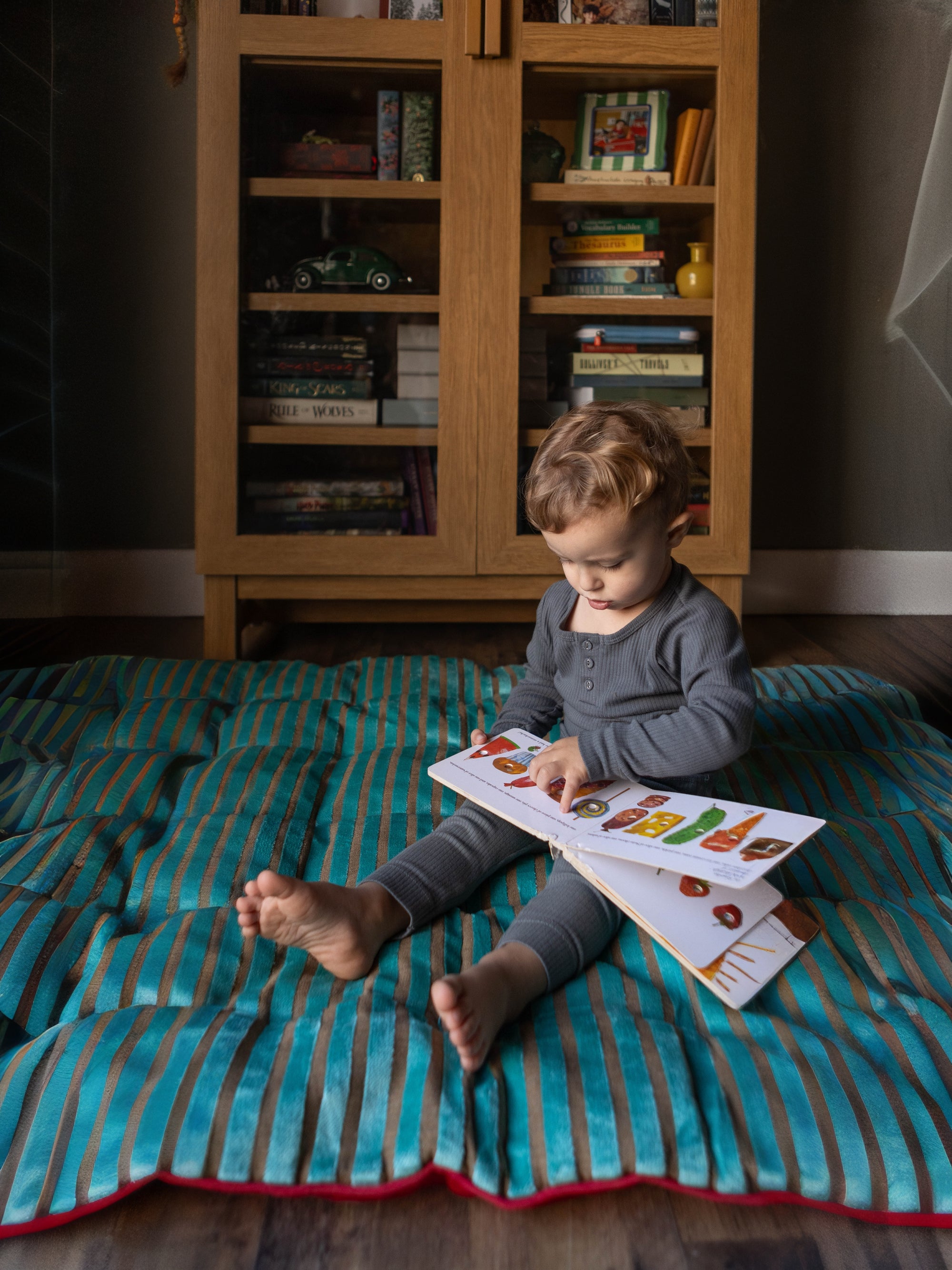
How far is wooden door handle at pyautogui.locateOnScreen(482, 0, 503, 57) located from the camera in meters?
1.76

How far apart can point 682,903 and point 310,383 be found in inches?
52.8

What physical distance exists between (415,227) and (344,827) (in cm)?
122

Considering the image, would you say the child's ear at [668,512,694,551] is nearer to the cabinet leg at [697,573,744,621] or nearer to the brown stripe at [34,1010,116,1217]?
the brown stripe at [34,1010,116,1217]

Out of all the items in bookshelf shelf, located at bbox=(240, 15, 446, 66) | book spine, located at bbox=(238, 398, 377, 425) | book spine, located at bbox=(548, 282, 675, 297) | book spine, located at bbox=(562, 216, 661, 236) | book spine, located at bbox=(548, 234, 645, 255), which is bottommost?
Answer: book spine, located at bbox=(238, 398, 377, 425)

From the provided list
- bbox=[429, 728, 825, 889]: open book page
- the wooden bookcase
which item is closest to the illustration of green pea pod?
bbox=[429, 728, 825, 889]: open book page

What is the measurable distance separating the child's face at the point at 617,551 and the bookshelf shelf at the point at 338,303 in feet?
3.42

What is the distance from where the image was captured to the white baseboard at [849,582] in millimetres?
1628

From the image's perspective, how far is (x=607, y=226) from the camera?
6.03 feet

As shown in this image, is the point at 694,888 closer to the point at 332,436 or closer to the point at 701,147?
the point at 332,436

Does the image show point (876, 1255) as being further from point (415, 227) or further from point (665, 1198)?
point (415, 227)

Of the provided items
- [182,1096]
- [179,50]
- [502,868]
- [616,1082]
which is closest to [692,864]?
[616,1082]

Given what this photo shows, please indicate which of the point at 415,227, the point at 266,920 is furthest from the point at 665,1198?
the point at 415,227

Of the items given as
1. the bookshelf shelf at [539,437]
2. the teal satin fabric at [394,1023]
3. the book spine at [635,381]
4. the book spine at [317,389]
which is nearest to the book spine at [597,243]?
the book spine at [635,381]

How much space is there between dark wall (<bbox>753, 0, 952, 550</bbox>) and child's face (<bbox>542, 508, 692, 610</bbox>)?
3.03ft
